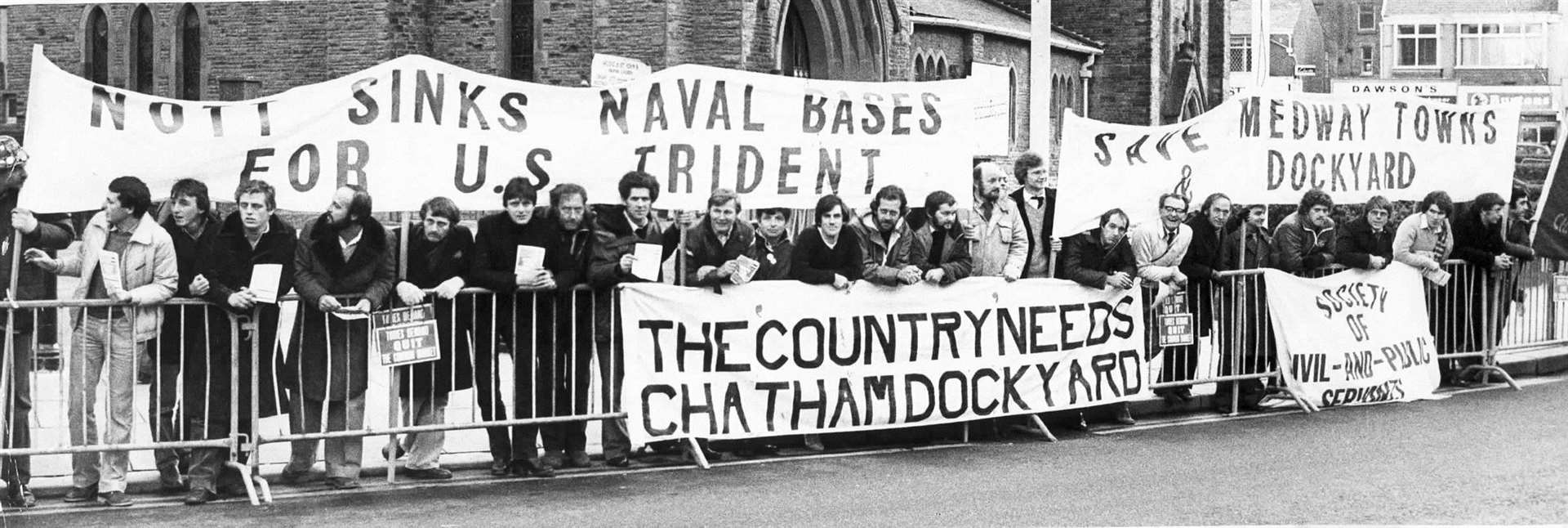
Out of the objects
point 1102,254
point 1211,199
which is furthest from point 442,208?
point 1211,199

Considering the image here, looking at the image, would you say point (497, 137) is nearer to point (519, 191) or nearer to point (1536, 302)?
point (519, 191)

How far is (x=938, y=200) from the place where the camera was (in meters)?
12.3

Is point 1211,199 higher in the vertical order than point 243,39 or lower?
lower

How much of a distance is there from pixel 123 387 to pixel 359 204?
5.09 feet

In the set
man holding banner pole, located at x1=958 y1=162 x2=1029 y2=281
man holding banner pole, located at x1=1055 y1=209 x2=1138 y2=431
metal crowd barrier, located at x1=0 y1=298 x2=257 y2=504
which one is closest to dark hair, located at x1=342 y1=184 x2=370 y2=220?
metal crowd barrier, located at x1=0 y1=298 x2=257 y2=504

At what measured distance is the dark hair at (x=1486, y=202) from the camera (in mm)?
15578

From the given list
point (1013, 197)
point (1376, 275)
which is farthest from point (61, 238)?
point (1376, 275)

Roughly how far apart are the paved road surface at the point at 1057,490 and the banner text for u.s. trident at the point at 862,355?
0.30m

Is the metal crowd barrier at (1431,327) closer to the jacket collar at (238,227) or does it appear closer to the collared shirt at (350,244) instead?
the collared shirt at (350,244)

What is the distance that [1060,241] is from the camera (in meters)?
13.0

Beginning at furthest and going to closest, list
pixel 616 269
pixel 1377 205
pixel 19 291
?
pixel 1377 205, pixel 616 269, pixel 19 291

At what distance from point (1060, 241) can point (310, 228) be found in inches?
197

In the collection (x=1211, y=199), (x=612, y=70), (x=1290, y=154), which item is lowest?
(x=1211, y=199)

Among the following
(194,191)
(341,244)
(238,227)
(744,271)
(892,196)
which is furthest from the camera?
(892,196)
